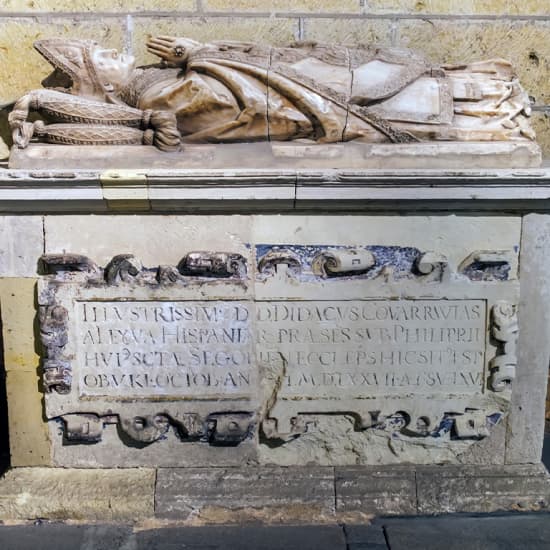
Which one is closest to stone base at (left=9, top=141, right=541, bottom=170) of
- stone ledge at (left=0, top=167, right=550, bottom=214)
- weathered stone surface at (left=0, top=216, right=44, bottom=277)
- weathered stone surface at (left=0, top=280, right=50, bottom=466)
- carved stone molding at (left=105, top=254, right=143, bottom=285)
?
stone ledge at (left=0, top=167, right=550, bottom=214)

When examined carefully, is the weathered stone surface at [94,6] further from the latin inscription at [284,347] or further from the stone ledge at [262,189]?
the latin inscription at [284,347]

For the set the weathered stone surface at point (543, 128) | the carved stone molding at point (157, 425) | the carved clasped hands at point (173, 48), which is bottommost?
the carved stone molding at point (157, 425)

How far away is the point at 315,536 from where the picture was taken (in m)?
2.46

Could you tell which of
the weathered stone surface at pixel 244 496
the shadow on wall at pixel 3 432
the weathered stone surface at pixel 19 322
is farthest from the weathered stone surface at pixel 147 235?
the shadow on wall at pixel 3 432

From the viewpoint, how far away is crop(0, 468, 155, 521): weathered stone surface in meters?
2.57

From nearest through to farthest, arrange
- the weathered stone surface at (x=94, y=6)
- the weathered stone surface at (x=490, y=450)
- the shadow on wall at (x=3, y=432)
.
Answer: the weathered stone surface at (x=490, y=450), the shadow on wall at (x=3, y=432), the weathered stone surface at (x=94, y=6)

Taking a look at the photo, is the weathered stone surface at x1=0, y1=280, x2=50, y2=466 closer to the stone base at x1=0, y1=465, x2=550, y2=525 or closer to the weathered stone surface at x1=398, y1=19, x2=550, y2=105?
the stone base at x1=0, y1=465, x2=550, y2=525

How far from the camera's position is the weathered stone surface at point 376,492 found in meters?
2.59

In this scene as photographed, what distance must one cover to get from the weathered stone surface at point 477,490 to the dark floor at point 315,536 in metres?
0.05

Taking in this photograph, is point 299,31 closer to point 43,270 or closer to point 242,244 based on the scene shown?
point 242,244

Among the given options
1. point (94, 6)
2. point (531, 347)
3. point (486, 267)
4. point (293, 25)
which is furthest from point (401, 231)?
point (94, 6)

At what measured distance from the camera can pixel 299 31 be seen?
133 inches

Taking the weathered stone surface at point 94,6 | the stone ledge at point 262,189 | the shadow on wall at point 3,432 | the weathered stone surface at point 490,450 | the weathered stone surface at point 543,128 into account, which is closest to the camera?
the stone ledge at point 262,189

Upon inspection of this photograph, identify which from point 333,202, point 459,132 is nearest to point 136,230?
point 333,202
